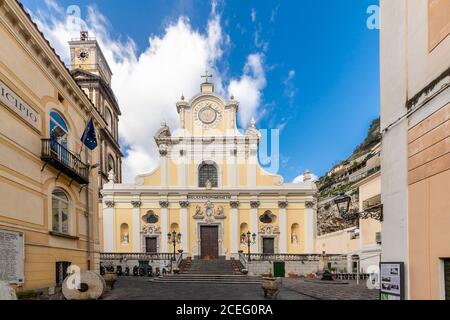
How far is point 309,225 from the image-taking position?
1160 inches

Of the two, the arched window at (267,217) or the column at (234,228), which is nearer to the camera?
the column at (234,228)

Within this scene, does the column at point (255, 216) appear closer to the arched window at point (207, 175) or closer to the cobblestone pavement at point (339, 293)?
the arched window at point (207, 175)

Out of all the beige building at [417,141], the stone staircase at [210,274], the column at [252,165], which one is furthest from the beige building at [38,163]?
the column at [252,165]

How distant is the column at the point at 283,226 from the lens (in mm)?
29031

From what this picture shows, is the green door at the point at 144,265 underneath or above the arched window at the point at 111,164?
underneath

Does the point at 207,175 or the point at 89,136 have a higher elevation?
the point at 89,136

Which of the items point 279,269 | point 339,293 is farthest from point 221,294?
point 279,269

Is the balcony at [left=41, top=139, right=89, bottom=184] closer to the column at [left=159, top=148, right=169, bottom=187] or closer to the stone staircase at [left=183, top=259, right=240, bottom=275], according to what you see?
the stone staircase at [left=183, top=259, right=240, bottom=275]

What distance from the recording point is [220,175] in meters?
30.2

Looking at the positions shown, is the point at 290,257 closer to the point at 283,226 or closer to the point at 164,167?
the point at 283,226

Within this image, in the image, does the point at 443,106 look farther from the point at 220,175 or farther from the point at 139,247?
the point at 139,247

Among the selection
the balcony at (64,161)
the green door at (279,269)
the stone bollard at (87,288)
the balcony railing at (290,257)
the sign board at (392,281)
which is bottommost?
the green door at (279,269)

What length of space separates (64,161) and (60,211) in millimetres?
1919

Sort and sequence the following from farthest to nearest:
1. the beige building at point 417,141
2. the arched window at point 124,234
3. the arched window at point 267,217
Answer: the arched window at point 267,217
the arched window at point 124,234
the beige building at point 417,141
